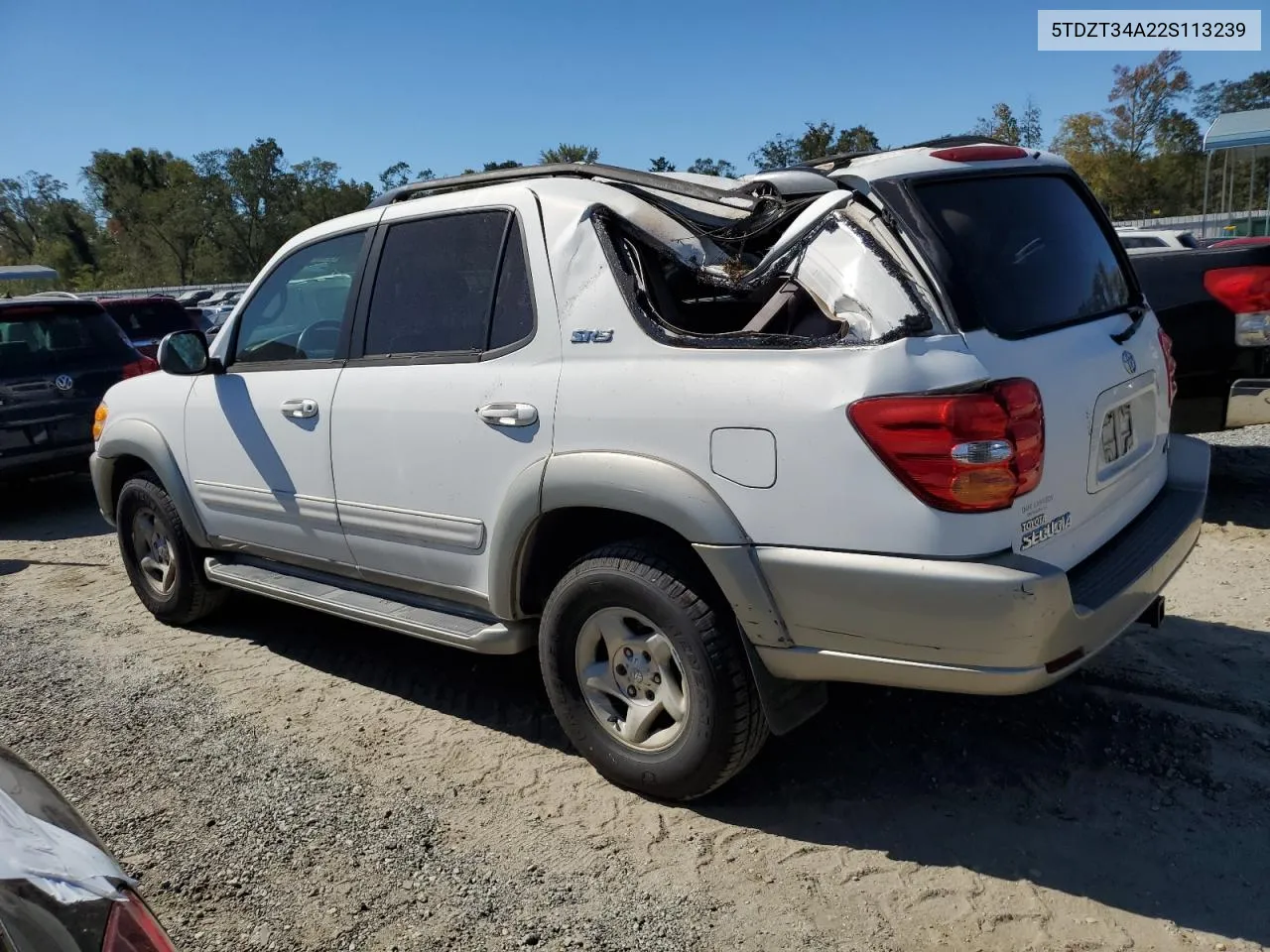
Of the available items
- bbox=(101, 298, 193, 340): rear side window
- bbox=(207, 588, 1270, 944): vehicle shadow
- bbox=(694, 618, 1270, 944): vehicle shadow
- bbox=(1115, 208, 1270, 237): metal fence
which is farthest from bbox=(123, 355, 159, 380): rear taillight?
bbox=(1115, 208, 1270, 237): metal fence

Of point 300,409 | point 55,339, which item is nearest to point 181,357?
point 300,409

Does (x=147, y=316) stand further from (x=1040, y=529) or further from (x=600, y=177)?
(x=1040, y=529)

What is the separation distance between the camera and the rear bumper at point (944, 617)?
2514 mm

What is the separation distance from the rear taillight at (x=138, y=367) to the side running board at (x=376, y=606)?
4.64m

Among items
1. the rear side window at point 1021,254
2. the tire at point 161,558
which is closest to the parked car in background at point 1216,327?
the rear side window at point 1021,254

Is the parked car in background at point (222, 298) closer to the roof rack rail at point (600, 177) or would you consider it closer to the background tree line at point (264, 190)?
the background tree line at point (264, 190)

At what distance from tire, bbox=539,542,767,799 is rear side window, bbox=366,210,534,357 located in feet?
3.01

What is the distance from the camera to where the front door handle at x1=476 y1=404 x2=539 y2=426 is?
3271 millimetres

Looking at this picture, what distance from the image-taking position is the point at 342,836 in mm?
3199

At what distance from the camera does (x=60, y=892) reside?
155 centimetres

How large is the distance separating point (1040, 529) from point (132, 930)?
87.1 inches

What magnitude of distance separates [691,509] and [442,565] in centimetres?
120

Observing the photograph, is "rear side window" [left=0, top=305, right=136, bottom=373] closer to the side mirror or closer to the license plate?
the side mirror

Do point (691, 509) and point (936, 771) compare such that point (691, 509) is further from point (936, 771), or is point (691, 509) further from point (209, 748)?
point (209, 748)
